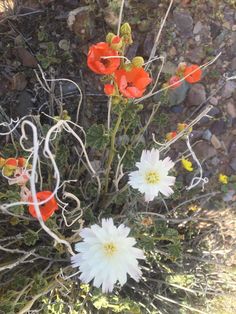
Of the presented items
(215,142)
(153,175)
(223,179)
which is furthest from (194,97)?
(153,175)

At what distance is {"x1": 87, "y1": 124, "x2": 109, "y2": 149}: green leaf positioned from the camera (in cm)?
108

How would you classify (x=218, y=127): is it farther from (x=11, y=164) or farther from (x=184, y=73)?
(x=11, y=164)

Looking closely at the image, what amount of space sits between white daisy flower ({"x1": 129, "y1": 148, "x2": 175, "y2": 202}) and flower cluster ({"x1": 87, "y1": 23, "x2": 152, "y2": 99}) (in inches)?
7.4

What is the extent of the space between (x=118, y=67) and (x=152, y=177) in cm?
27

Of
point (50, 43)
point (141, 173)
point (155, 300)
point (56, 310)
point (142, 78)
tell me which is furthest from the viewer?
point (50, 43)

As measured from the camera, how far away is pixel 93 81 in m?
1.56

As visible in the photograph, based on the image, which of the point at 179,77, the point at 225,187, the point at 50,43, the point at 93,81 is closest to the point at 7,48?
the point at 50,43

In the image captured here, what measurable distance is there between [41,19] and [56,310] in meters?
0.88

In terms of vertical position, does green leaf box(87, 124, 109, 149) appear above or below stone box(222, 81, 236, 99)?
below

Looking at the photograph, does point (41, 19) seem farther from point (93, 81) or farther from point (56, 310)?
point (56, 310)

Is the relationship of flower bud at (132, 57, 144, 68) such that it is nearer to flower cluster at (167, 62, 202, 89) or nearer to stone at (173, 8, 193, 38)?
flower cluster at (167, 62, 202, 89)

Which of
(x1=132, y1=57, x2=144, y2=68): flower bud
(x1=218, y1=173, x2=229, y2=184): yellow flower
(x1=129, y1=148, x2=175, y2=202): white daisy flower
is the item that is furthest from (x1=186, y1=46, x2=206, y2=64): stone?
(x1=132, y1=57, x2=144, y2=68): flower bud

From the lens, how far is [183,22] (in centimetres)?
161

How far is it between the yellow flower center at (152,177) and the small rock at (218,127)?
0.56 metres
